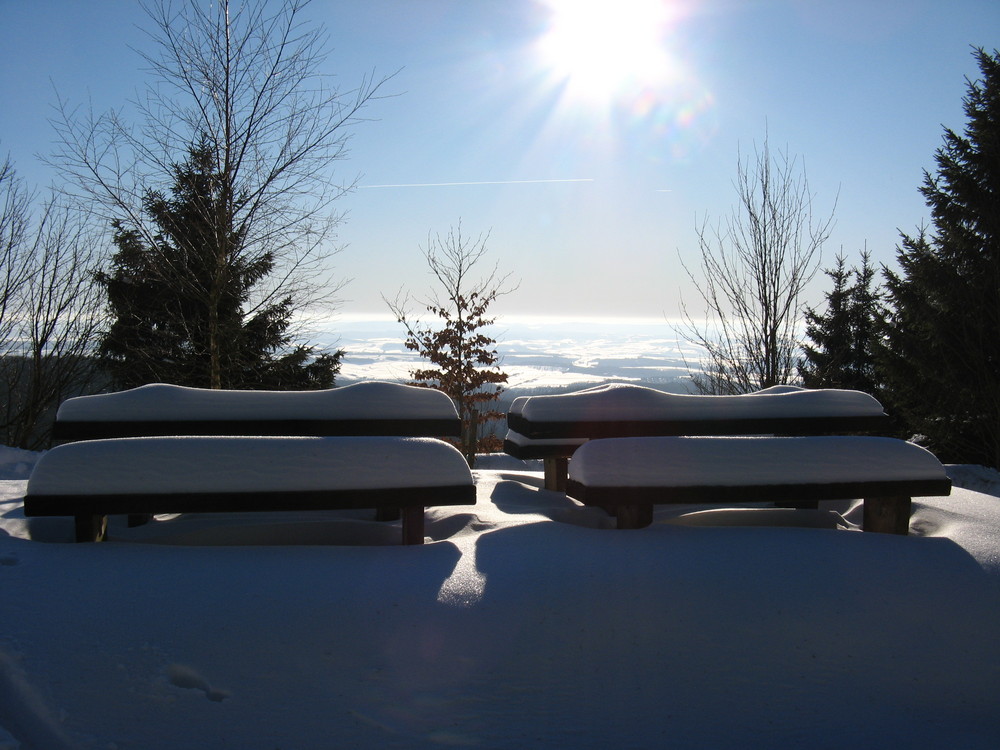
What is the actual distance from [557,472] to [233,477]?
9.15 ft

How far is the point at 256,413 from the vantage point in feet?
13.4

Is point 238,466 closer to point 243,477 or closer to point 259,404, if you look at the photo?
point 243,477

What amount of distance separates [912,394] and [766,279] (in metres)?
5.18

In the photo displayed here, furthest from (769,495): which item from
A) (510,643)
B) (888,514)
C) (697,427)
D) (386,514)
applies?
(386,514)

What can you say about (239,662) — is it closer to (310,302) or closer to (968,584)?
(968,584)

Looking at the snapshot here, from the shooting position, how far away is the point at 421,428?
13.8ft

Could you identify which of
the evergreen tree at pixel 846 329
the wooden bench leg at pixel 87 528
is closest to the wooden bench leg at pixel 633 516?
the wooden bench leg at pixel 87 528

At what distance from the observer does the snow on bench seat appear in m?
4.02

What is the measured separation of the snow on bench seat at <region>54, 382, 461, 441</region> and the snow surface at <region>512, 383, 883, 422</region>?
2.26ft

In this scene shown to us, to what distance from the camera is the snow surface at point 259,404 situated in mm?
4023

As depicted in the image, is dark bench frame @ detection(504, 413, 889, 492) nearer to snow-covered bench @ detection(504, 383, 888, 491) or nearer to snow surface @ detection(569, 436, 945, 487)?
snow-covered bench @ detection(504, 383, 888, 491)

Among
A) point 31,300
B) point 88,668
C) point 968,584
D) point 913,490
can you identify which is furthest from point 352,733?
point 31,300

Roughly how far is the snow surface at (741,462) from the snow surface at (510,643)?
307 millimetres

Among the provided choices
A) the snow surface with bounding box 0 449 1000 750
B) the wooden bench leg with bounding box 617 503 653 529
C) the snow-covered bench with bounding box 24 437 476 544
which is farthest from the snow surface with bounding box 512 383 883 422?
the snow-covered bench with bounding box 24 437 476 544
